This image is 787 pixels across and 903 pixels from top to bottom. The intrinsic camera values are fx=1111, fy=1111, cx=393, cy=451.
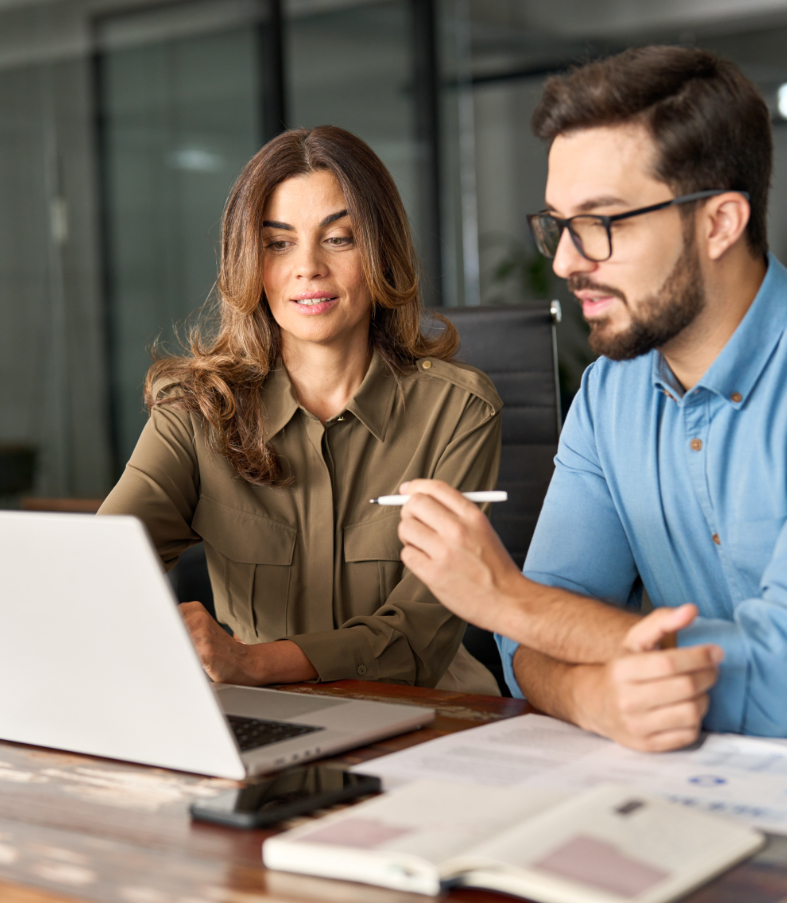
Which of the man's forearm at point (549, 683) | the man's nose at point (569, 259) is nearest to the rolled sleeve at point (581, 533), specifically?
the man's forearm at point (549, 683)

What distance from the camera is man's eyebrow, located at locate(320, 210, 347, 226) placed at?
70.3 inches

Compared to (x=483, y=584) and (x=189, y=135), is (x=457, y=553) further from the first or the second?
(x=189, y=135)

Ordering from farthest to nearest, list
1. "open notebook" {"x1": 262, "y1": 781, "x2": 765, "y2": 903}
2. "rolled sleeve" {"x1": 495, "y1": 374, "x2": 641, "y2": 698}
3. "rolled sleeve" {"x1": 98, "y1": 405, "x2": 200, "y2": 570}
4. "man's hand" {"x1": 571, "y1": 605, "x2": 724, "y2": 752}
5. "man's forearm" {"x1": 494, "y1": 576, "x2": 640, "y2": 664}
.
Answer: "rolled sleeve" {"x1": 98, "y1": 405, "x2": 200, "y2": 570}, "rolled sleeve" {"x1": 495, "y1": 374, "x2": 641, "y2": 698}, "man's forearm" {"x1": 494, "y1": 576, "x2": 640, "y2": 664}, "man's hand" {"x1": 571, "y1": 605, "x2": 724, "y2": 752}, "open notebook" {"x1": 262, "y1": 781, "x2": 765, "y2": 903}

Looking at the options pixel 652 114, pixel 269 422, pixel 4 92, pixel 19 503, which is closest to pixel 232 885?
pixel 652 114

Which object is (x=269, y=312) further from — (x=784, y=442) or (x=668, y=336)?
(x=784, y=442)

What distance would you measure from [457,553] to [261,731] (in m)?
0.26

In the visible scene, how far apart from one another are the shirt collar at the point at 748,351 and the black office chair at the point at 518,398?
814 mm

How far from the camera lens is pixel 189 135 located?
14.3 ft

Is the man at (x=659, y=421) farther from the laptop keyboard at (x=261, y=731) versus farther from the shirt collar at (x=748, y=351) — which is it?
the laptop keyboard at (x=261, y=731)

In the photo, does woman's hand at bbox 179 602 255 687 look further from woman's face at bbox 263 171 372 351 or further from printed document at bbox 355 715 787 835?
woman's face at bbox 263 171 372 351

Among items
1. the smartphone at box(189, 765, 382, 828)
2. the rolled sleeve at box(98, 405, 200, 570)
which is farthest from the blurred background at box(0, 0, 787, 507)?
the smartphone at box(189, 765, 382, 828)

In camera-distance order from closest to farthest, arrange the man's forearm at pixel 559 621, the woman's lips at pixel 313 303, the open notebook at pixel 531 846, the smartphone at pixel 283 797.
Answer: the open notebook at pixel 531 846 → the smartphone at pixel 283 797 → the man's forearm at pixel 559 621 → the woman's lips at pixel 313 303

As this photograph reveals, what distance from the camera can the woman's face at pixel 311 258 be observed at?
1.78m

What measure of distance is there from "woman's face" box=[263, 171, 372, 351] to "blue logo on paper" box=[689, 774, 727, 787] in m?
1.06
